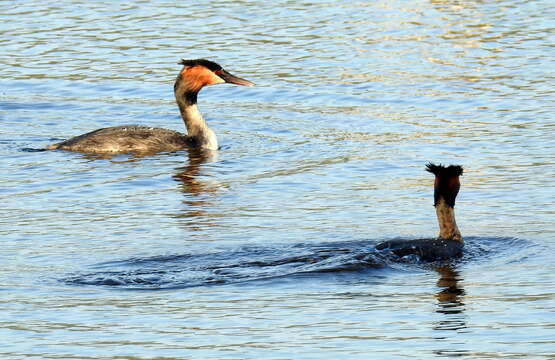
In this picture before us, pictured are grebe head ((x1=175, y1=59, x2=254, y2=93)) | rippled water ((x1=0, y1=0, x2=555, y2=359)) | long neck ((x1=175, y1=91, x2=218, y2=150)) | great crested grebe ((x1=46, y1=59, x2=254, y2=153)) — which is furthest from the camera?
grebe head ((x1=175, y1=59, x2=254, y2=93))

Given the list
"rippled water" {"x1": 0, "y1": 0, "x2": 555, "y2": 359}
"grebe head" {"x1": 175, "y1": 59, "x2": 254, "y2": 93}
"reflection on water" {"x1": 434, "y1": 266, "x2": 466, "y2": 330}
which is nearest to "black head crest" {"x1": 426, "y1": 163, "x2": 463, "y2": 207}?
"rippled water" {"x1": 0, "y1": 0, "x2": 555, "y2": 359}

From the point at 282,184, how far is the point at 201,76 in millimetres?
4488

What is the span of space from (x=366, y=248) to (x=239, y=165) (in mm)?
5325

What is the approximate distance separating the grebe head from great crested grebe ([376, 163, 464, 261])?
768 centimetres

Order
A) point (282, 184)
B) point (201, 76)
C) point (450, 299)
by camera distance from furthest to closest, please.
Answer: point (201, 76)
point (282, 184)
point (450, 299)

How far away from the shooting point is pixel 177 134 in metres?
19.7

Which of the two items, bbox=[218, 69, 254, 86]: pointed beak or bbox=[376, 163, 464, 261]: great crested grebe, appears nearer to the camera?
bbox=[376, 163, 464, 261]: great crested grebe

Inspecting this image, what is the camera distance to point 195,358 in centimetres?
977

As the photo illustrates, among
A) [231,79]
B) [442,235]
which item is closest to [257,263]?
[442,235]

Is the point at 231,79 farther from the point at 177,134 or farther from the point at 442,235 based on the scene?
the point at 442,235

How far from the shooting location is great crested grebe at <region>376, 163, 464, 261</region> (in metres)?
12.6

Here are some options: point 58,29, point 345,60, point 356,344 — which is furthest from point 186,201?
point 58,29

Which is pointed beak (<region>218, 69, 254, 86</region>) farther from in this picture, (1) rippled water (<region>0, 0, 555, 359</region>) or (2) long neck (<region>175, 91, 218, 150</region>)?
(1) rippled water (<region>0, 0, 555, 359</region>)

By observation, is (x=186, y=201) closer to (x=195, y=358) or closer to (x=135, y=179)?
(x=135, y=179)
